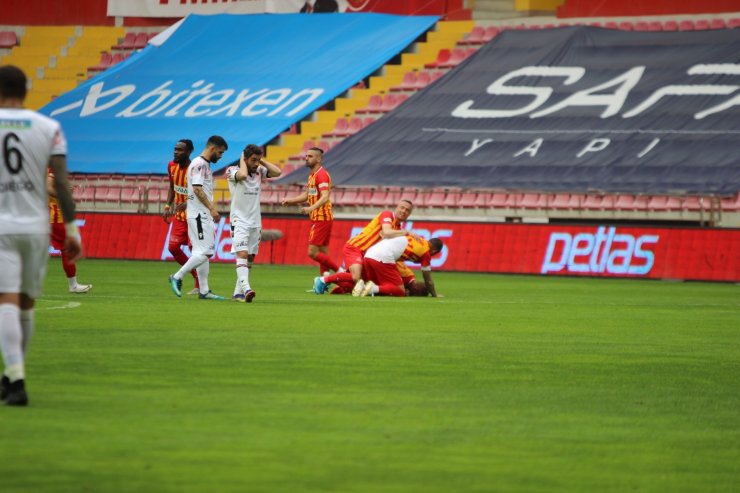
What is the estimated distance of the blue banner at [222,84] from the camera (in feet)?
152

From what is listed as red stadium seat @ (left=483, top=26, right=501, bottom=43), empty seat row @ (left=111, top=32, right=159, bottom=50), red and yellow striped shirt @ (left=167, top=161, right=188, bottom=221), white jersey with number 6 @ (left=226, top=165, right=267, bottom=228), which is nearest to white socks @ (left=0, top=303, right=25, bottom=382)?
white jersey with number 6 @ (left=226, top=165, right=267, bottom=228)

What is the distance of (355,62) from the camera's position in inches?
1863

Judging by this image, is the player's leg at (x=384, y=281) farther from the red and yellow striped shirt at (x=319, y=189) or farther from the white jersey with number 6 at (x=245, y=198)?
the white jersey with number 6 at (x=245, y=198)

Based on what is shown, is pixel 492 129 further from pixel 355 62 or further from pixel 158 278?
pixel 158 278

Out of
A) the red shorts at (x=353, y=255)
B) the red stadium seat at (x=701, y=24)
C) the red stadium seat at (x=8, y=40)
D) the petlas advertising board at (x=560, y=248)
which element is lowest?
the petlas advertising board at (x=560, y=248)

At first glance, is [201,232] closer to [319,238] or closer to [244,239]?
[244,239]

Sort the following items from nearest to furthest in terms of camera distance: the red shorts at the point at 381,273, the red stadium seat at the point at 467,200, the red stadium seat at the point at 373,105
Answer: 1. the red shorts at the point at 381,273
2. the red stadium seat at the point at 467,200
3. the red stadium seat at the point at 373,105

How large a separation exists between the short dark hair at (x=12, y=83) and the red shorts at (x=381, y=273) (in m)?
13.6

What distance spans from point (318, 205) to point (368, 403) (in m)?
13.8

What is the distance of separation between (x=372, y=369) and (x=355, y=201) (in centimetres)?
2919

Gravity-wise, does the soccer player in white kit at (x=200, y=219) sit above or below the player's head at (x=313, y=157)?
below

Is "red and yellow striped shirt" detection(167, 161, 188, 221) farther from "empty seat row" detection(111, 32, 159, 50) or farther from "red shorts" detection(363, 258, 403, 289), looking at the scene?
"empty seat row" detection(111, 32, 159, 50)

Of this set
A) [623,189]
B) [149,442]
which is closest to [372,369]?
[149,442]

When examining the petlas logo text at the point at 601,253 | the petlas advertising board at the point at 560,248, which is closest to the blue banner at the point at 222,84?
the petlas advertising board at the point at 560,248
